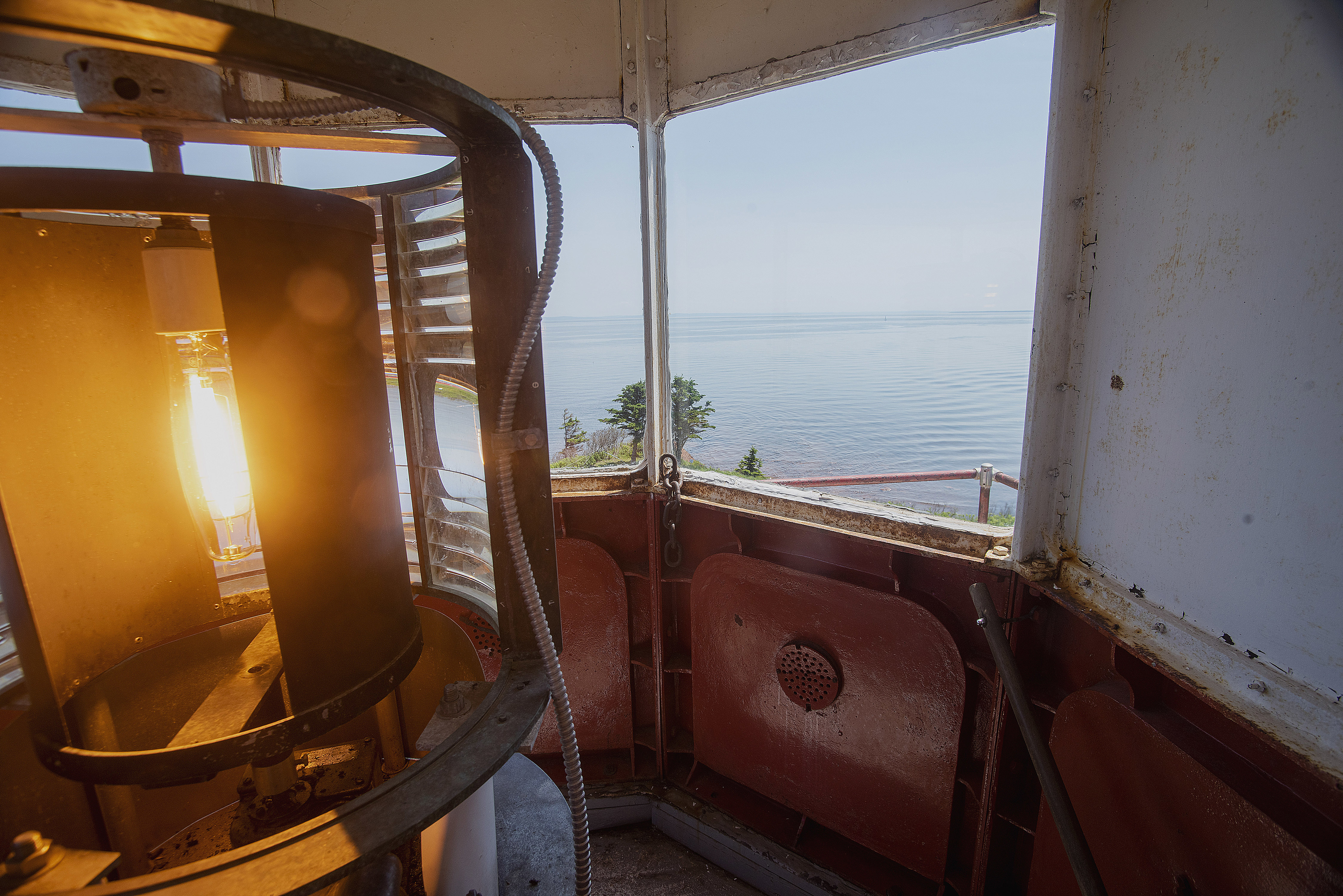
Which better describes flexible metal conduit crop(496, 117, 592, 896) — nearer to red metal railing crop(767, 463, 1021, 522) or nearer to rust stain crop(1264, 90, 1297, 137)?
rust stain crop(1264, 90, 1297, 137)

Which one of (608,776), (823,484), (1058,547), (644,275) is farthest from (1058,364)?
(608,776)

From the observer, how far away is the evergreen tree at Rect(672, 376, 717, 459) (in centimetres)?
299

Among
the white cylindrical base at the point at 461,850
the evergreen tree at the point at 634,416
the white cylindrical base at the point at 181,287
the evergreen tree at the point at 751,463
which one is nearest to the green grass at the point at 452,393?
the white cylindrical base at the point at 181,287

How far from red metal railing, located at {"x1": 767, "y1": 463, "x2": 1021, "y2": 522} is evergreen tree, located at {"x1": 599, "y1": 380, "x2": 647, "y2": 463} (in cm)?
68

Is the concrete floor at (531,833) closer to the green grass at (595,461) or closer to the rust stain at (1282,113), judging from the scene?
the green grass at (595,461)

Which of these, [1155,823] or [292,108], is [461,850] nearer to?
[292,108]

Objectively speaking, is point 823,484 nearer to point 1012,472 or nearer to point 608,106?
point 1012,472

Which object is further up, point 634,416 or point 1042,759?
point 634,416

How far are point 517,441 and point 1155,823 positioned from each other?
177 centimetres

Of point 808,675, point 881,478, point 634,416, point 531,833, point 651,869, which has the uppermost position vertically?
point 634,416

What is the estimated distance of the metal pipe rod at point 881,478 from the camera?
317 centimetres

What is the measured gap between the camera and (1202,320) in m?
1.39

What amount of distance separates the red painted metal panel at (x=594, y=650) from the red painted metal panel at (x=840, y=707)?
385mm

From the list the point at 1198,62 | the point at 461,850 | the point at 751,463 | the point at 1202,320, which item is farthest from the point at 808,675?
the point at 1198,62
